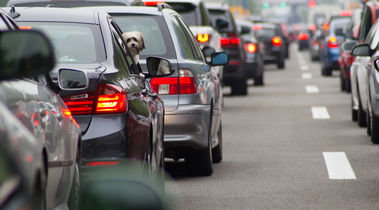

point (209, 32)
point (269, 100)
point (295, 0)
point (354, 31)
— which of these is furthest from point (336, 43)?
point (295, 0)

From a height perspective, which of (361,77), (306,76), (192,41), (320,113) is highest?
(192,41)

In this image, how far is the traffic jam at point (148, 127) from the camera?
2713 mm

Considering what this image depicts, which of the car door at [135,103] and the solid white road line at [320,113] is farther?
the solid white road line at [320,113]

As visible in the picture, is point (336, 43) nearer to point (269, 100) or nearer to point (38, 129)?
point (269, 100)

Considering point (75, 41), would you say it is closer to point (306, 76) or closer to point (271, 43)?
point (306, 76)

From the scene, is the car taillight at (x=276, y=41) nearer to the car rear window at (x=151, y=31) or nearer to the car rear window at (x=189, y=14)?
the car rear window at (x=189, y=14)

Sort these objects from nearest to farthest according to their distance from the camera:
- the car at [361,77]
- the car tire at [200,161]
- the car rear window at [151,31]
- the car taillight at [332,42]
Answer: the car rear window at [151,31] < the car tire at [200,161] < the car at [361,77] < the car taillight at [332,42]

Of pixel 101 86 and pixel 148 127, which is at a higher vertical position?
pixel 101 86

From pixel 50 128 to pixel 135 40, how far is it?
183 inches

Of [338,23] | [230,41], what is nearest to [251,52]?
[230,41]

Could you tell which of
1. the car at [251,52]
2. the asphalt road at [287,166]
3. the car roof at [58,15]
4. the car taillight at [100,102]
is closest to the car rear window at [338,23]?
the car at [251,52]

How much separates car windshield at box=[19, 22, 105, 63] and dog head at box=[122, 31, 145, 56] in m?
2.02

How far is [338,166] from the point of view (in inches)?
398

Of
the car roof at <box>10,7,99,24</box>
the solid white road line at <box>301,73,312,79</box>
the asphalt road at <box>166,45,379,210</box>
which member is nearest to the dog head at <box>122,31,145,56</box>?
the asphalt road at <box>166,45,379,210</box>
